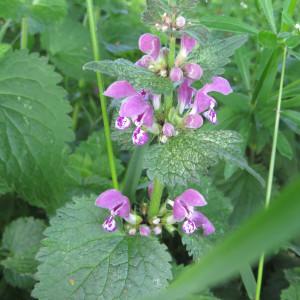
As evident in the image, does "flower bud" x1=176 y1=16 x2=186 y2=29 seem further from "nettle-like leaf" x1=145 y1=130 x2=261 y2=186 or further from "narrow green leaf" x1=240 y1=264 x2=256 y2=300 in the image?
"narrow green leaf" x1=240 y1=264 x2=256 y2=300

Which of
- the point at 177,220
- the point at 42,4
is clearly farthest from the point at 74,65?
the point at 177,220

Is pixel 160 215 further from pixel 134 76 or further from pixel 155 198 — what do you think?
pixel 134 76

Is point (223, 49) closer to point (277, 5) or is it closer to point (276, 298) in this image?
point (276, 298)

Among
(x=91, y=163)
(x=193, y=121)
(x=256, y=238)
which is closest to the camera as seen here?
(x=256, y=238)

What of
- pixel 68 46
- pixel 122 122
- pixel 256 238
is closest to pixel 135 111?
pixel 122 122


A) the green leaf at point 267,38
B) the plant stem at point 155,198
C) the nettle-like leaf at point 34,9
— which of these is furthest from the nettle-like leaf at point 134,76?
the nettle-like leaf at point 34,9

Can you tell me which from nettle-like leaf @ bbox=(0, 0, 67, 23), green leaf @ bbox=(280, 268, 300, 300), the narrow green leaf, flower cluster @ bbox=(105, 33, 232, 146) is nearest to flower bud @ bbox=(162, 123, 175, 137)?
flower cluster @ bbox=(105, 33, 232, 146)
